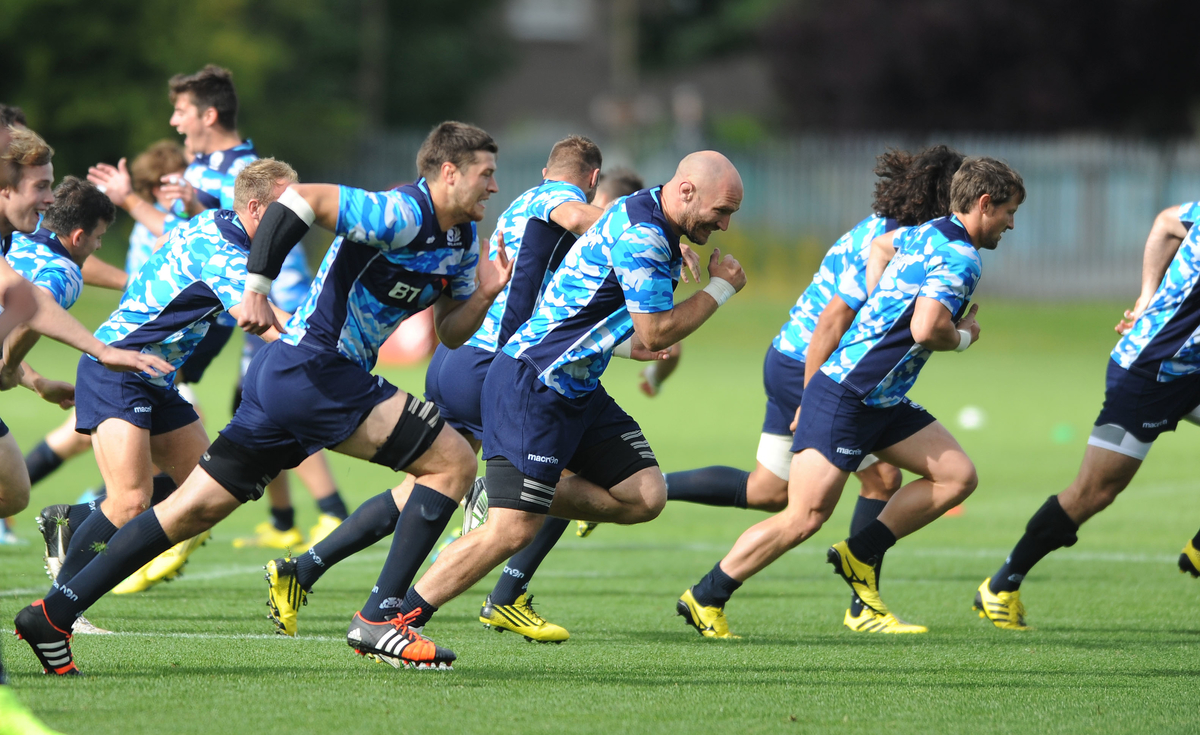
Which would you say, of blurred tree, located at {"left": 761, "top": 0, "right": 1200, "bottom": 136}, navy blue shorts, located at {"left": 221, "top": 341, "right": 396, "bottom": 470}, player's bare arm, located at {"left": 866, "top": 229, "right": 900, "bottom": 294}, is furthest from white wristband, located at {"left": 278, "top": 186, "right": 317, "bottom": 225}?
blurred tree, located at {"left": 761, "top": 0, "right": 1200, "bottom": 136}

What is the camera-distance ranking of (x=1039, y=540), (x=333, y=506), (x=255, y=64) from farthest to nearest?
(x=255, y=64)
(x=333, y=506)
(x=1039, y=540)

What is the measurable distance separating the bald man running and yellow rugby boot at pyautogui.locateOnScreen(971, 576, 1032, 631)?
2.38 m

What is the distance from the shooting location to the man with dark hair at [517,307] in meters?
6.46

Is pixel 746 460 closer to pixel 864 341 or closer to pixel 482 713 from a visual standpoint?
pixel 864 341

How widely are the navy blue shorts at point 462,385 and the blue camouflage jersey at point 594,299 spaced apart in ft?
2.77

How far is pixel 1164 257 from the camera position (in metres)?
7.40

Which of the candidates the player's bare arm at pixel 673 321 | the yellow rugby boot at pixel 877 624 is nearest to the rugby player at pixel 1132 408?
the yellow rugby boot at pixel 877 624

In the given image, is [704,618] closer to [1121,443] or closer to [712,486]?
[712,486]

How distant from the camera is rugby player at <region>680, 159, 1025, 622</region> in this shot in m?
6.34

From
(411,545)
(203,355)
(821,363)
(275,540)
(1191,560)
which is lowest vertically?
(275,540)

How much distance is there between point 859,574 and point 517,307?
1.98 metres

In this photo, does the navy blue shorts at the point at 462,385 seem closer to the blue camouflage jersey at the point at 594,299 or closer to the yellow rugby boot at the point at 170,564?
the blue camouflage jersey at the point at 594,299

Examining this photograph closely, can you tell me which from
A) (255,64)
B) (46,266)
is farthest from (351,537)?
(255,64)

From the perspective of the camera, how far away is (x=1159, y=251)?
7.41 meters
